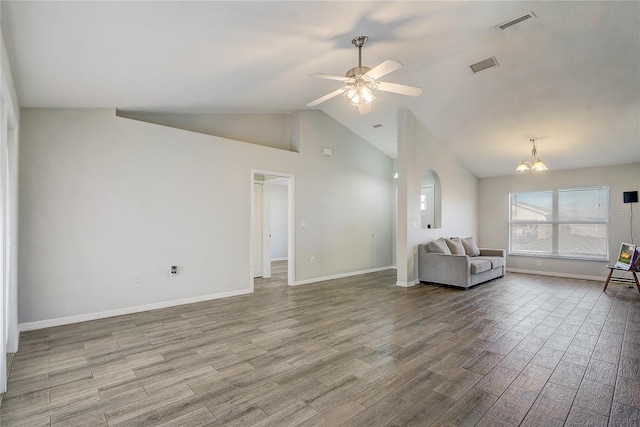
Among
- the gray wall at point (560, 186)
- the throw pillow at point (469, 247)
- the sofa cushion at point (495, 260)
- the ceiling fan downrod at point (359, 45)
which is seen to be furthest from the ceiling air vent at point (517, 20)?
the gray wall at point (560, 186)

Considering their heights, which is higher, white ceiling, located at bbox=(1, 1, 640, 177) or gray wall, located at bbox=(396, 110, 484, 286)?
white ceiling, located at bbox=(1, 1, 640, 177)

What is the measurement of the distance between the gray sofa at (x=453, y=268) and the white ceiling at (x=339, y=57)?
8.52ft

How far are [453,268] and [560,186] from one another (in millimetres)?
3838

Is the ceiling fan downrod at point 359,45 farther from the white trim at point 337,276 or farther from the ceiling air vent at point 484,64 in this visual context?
the white trim at point 337,276

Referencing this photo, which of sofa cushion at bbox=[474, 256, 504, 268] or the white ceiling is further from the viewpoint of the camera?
sofa cushion at bbox=[474, 256, 504, 268]

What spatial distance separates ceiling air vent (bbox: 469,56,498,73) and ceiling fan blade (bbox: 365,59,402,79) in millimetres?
2134

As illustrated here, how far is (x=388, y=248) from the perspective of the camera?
8.16m

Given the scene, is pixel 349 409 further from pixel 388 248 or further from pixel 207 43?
pixel 388 248

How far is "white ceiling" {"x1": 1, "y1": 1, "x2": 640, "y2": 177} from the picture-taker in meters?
2.52

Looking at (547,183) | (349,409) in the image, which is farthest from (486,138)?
(349,409)

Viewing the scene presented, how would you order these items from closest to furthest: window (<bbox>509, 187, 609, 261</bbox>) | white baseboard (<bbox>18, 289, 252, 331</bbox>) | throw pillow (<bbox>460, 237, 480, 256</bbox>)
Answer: white baseboard (<bbox>18, 289, 252, 331</bbox>) < window (<bbox>509, 187, 609, 261</bbox>) < throw pillow (<bbox>460, 237, 480, 256</bbox>)

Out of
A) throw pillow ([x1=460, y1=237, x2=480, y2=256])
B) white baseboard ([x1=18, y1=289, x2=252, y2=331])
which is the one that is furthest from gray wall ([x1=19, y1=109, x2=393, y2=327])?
throw pillow ([x1=460, y1=237, x2=480, y2=256])

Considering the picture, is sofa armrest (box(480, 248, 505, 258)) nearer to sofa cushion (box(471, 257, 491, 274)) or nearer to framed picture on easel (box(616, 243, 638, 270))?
sofa cushion (box(471, 257, 491, 274))

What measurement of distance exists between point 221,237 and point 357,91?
10.6 ft
